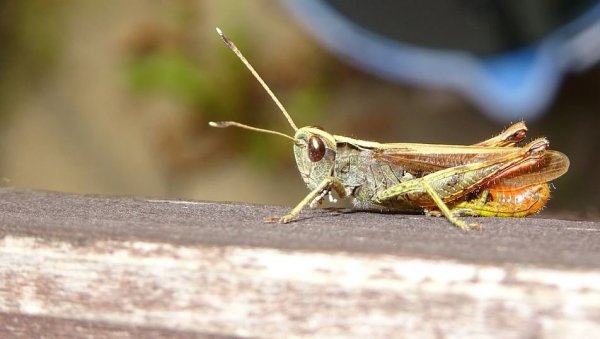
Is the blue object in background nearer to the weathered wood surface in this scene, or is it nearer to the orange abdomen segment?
the orange abdomen segment

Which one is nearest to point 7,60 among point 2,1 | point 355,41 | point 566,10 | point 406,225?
point 2,1

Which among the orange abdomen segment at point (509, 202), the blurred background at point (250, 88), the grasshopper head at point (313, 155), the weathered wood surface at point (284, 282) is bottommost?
the weathered wood surface at point (284, 282)

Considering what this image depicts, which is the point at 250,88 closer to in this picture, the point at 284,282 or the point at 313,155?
the point at 313,155

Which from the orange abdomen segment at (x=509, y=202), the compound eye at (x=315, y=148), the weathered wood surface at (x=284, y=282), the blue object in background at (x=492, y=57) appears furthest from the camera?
the blue object in background at (x=492, y=57)

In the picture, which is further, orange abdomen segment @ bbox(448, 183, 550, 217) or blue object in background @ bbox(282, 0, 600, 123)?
blue object in background @ bbox(282, 0, 600, 123)

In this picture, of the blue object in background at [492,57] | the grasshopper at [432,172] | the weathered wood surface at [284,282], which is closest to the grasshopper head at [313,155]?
the grasshopper at [432,172]

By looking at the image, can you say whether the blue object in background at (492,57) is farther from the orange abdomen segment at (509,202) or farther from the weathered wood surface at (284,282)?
the weathered wood surface at (284,282)

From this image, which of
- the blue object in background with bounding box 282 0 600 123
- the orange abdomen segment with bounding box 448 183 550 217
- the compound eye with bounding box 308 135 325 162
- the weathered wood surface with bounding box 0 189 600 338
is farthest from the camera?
the blue object in background with bounding box 282 0 600 123

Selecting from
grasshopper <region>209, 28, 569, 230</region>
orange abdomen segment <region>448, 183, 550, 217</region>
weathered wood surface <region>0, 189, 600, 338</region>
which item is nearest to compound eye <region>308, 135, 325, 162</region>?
grasshopper <region>209, 28, 569, 230</region>
